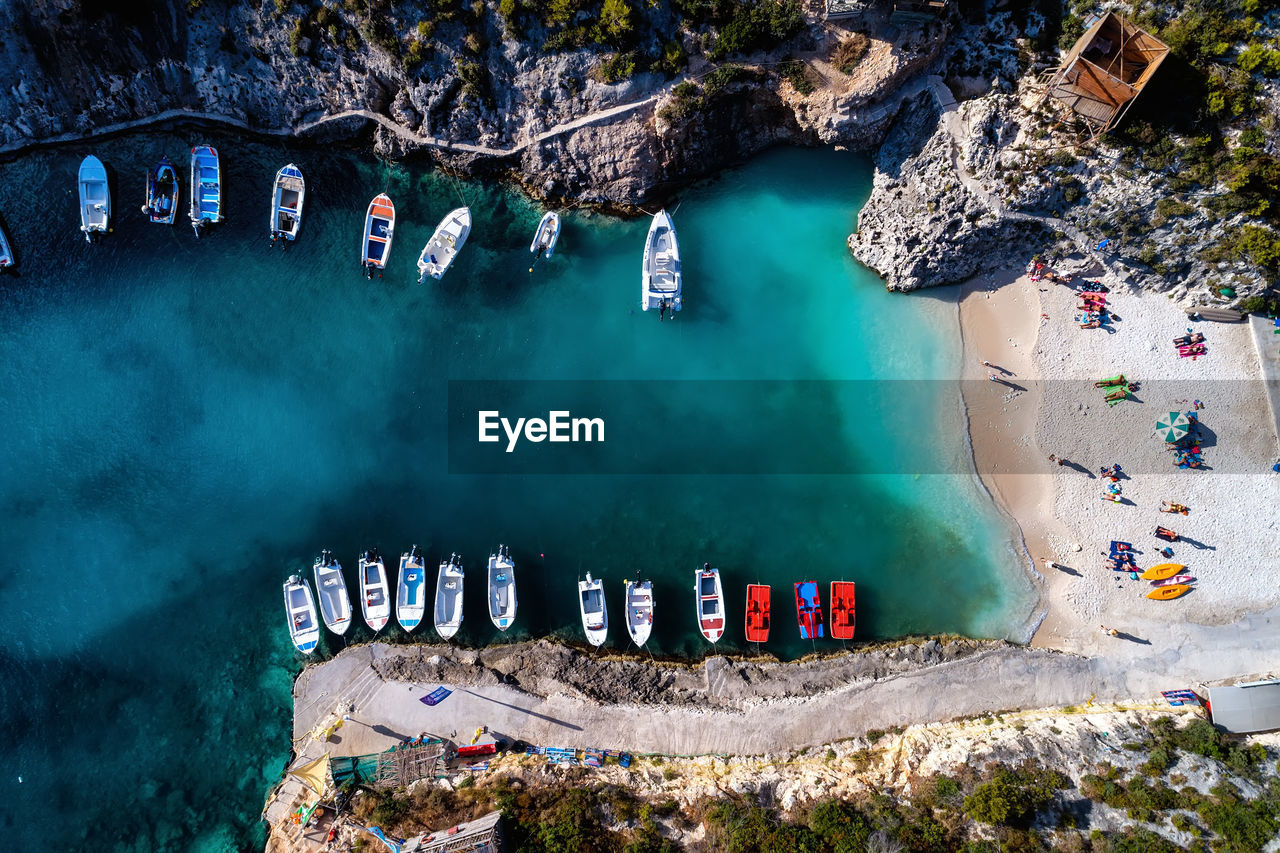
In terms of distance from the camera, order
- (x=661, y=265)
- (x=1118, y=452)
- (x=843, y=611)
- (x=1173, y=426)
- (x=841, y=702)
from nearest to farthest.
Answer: (x=841, y=702) → (x=1173, y=426) → (x=1118, y=452) → (x=843, y=611) → (x=661, y=265)

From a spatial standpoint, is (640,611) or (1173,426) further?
(640,611)

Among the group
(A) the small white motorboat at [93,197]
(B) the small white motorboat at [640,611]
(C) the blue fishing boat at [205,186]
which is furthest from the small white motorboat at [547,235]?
(A) the small white motorboat at [93,197]

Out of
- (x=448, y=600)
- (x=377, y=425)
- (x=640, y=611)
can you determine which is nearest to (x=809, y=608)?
(x=640, y=611)

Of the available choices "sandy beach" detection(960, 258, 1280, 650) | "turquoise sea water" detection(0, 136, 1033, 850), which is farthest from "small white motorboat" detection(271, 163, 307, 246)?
"sandy beach" detection(960, 258, 1280, 650)

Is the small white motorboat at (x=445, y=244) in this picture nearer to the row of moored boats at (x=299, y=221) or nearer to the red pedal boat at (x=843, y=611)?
the row of moored boats at (x=299, y=221)

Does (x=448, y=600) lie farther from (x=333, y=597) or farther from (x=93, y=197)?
(x=93, y=197)

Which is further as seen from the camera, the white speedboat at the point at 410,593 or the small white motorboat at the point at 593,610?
the white speedboat at the point at 410,593
